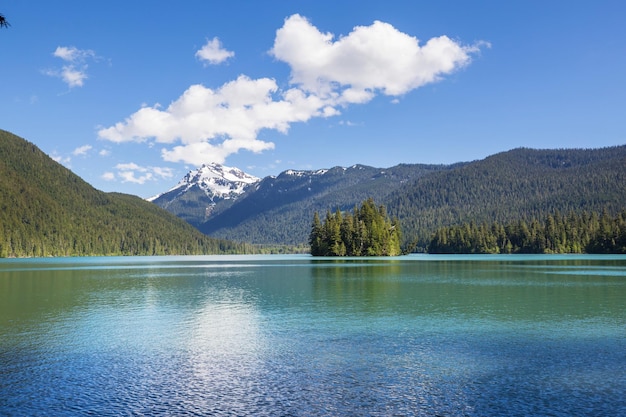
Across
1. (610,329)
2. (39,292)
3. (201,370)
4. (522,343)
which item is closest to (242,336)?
(201,370)

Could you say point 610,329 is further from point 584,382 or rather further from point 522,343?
point 584,382

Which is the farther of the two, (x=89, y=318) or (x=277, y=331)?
(x=89, y=318)

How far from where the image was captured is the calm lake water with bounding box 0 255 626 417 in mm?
21984

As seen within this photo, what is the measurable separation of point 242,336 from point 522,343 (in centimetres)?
1911

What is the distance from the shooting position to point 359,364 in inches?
1127

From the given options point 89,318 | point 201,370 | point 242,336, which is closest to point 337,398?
point 201,370

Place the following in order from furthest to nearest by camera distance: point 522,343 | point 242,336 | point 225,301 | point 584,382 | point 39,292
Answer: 1. point 39,292
2. point 225,301
3. point 242,336
4. point 522,343
5. point 584,382

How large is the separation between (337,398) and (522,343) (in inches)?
675

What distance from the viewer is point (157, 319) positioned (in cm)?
4566

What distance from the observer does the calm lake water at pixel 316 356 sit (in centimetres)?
2198

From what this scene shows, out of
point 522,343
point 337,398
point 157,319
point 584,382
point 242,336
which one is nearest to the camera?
point 337,398

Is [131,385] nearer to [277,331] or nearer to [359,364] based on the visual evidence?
[359,364]

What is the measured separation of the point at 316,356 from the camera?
30.7 metres

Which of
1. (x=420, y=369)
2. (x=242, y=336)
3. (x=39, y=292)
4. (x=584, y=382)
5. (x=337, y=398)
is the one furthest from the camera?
(x=39, y=292)
